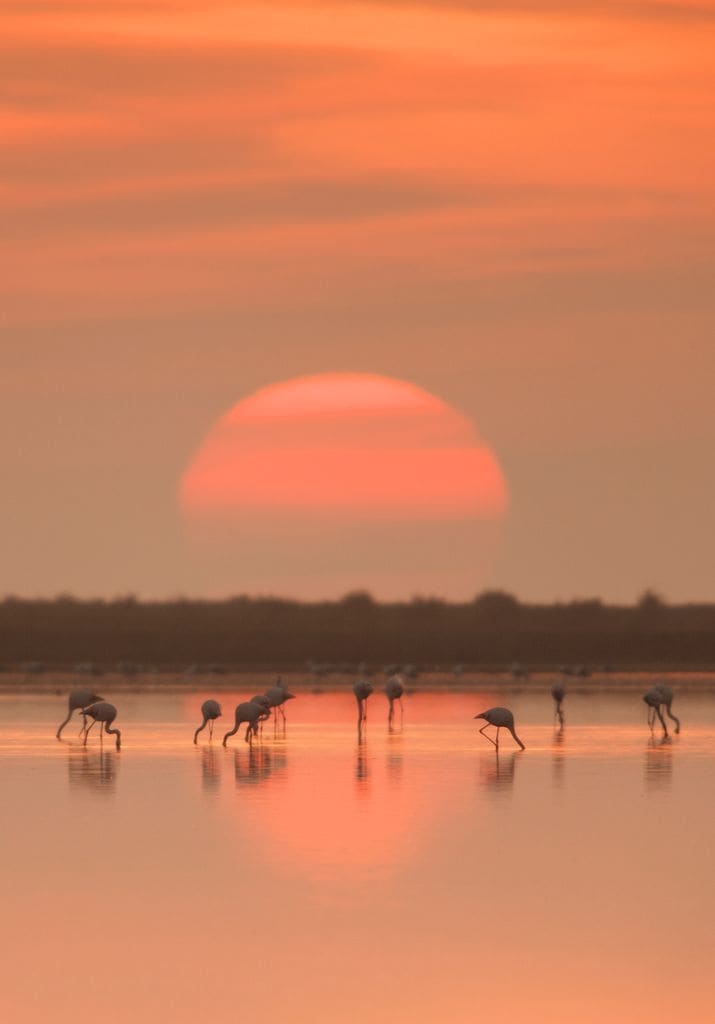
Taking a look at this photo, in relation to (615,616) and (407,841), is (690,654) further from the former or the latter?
(407,841)

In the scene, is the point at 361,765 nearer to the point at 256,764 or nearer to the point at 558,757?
the point at 256,764

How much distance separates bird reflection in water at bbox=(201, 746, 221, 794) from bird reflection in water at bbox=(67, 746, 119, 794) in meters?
0.99

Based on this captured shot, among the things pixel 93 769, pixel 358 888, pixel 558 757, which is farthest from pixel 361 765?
pixel 358 888

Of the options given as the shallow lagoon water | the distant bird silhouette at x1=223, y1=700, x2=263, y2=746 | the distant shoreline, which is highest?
the distant shoreline

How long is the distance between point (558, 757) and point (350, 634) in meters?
71.5

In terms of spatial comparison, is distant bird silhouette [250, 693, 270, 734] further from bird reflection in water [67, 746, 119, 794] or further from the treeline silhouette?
the treeline silhouette

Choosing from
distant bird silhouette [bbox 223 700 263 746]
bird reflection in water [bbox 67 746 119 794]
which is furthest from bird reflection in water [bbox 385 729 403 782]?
bird reflection in water [bbox 67 746 119 794]

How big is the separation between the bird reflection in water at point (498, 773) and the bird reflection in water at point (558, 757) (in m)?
0.49

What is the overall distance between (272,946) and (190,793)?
9193 millimetres

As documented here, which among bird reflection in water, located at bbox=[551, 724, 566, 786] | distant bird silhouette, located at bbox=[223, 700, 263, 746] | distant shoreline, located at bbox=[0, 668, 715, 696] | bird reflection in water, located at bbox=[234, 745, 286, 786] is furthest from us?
distant shoreline, located at bbox=[0, 668, 715, 696]

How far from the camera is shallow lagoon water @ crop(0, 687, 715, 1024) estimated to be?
1141cm

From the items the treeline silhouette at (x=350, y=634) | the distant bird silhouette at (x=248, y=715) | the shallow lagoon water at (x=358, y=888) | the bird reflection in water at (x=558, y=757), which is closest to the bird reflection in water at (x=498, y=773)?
the shallow lagoon water at (x=358, y=888)

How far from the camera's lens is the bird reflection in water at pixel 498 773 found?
Result: 2252cm

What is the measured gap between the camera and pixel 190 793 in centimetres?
2169
